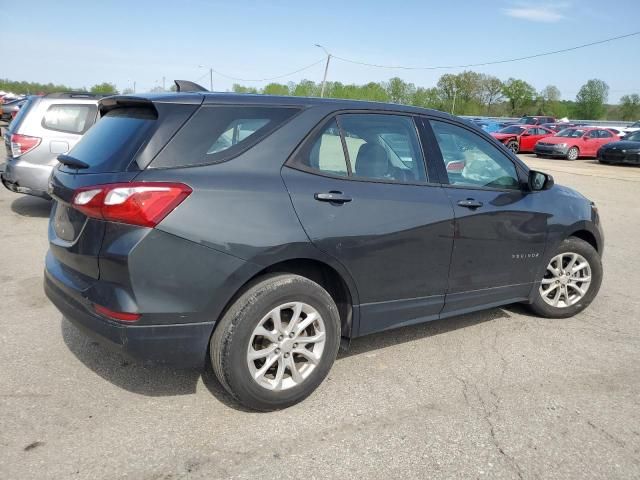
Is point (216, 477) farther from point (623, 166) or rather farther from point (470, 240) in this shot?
point (623, 166)

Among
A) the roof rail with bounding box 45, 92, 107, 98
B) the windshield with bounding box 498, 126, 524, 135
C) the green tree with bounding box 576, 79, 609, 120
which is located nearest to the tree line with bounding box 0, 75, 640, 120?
the green tree with bounding box 576, 79, 609, 120

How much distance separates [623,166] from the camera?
72.6 feet

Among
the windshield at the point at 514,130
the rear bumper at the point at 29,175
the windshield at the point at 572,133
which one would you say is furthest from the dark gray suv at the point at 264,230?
the windshield at the point at 514,130

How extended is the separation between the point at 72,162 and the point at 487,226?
2749 millimetres

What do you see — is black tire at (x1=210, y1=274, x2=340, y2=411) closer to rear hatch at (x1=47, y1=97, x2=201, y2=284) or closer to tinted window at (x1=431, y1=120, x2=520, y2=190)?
rear hatch at (x1=47, y1=97, x2=201, y2=284)

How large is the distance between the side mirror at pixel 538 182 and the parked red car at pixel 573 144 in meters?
21.9

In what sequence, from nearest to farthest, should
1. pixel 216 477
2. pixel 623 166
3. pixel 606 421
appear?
pixel 216 477, pixel 606 421, pixel 623 166

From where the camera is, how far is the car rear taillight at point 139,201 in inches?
98.1

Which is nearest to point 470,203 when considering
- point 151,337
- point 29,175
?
point 151,337

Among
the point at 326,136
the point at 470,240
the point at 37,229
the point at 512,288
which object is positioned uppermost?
the point at 326,136

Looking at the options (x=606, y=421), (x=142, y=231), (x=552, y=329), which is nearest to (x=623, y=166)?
(x=552, y=329)

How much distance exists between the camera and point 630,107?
85.6 meters

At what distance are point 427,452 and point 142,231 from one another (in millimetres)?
1799

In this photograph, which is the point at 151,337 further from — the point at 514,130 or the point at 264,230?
the point at 514,130
